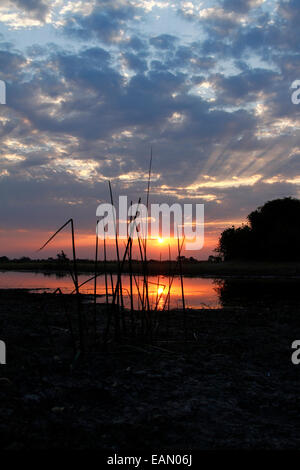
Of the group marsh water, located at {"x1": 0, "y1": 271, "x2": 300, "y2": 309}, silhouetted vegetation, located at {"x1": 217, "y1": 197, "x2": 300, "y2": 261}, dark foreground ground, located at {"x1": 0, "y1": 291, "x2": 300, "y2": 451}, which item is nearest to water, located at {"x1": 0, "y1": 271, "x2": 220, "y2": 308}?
marsh water, located at {"x1": 0, "y1": 271, "x2": 300, "y2": 309}

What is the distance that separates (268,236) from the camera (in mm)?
42531

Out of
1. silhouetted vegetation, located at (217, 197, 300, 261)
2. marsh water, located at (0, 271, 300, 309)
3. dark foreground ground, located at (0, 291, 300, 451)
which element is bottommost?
marsh water, located at (0, 271, 300, 309)

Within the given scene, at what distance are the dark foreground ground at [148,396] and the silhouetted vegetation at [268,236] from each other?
36809 millimetres

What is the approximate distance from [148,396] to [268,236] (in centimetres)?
4102

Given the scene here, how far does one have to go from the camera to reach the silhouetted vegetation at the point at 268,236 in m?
41.1

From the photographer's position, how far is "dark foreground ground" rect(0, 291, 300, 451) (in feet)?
9.53

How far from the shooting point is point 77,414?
3275 mm

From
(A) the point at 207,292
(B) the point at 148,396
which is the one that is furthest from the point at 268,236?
(B) the point at 148,396

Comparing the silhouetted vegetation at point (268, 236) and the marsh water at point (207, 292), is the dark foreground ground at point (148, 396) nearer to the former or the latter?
the marsh water at point (207, 292)

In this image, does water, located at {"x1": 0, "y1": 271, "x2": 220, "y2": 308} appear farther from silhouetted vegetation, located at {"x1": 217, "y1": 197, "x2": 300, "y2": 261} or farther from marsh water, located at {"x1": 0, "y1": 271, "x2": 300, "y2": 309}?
silhouetted vegetation, located at {"x1": 217, "y1": 197, "x2": 300, "y2": 261}

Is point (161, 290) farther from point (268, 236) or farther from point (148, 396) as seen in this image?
point (268, 236)

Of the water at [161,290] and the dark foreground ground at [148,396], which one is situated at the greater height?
the dark foreground ground at [148,396]

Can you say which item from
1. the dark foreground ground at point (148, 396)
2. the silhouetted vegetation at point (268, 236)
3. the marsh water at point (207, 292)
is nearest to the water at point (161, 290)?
the marsh water at point (207, 292)

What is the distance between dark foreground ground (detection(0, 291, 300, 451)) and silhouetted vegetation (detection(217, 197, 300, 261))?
3681 centimetres
